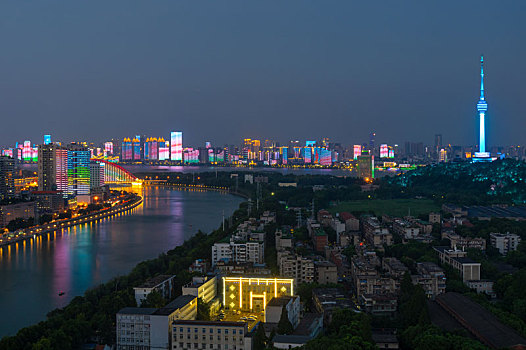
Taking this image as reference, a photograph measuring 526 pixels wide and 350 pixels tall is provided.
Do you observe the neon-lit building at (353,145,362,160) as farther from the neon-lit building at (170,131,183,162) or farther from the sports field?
the sports field

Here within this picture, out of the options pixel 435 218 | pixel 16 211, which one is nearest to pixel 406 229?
pixel 435 218

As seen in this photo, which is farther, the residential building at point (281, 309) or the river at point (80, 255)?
the river at point (80, 255)

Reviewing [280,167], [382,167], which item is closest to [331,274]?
[382,167]

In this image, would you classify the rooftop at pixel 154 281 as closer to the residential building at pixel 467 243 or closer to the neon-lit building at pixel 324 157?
the residential building at pixel 467 243

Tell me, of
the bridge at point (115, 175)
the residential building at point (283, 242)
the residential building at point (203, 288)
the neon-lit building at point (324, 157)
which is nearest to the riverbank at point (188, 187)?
the bridge at point (115, 175)

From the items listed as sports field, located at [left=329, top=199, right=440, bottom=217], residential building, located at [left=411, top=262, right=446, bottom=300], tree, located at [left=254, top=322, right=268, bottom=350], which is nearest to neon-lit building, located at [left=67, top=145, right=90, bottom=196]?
sports field, located at [left=329, top=199, right=440, bottom=217]
